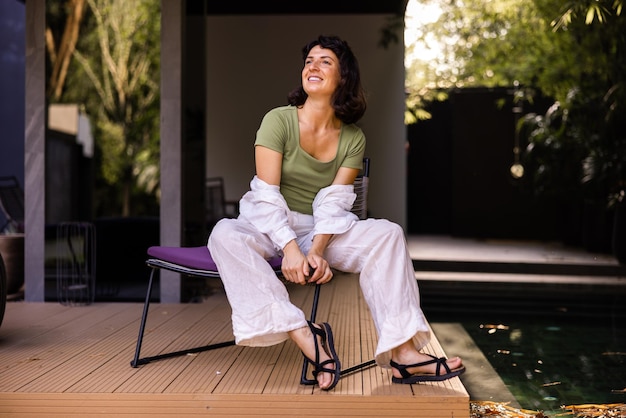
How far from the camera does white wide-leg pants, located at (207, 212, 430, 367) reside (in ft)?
7.59

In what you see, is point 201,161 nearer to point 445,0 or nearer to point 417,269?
point 417,269

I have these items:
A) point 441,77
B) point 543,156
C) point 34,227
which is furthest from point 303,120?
point 441,77

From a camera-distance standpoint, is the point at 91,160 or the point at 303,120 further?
the point at 91,160

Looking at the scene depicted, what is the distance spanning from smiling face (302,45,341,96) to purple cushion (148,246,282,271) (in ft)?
1.98

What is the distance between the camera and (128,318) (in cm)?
362

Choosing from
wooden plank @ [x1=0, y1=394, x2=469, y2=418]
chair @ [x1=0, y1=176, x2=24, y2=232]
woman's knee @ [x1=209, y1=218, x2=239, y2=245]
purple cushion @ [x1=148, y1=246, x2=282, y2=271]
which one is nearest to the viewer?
wooden plank @ [x1=0, y1=394, x2=469, y2=418]

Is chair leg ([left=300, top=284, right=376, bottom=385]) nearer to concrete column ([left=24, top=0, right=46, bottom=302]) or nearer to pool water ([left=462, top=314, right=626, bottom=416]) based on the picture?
pool water ([left=462, top=314, right=626, bottom=416])

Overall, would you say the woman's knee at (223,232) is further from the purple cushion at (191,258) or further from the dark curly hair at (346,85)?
the dark curly hair at (346,85)

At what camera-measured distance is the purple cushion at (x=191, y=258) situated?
8.32 feet

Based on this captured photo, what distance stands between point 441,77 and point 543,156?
5.31 meters

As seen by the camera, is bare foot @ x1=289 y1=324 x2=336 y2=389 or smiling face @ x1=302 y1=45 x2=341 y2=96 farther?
smiling face @ x1=302 y1=45 x2=341 y2=96

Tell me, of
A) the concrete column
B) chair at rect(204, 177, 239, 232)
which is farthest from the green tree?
the concrete column

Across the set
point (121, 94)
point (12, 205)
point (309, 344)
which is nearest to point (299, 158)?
point (309, 344)

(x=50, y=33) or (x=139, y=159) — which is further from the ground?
(x=50, y=33)
